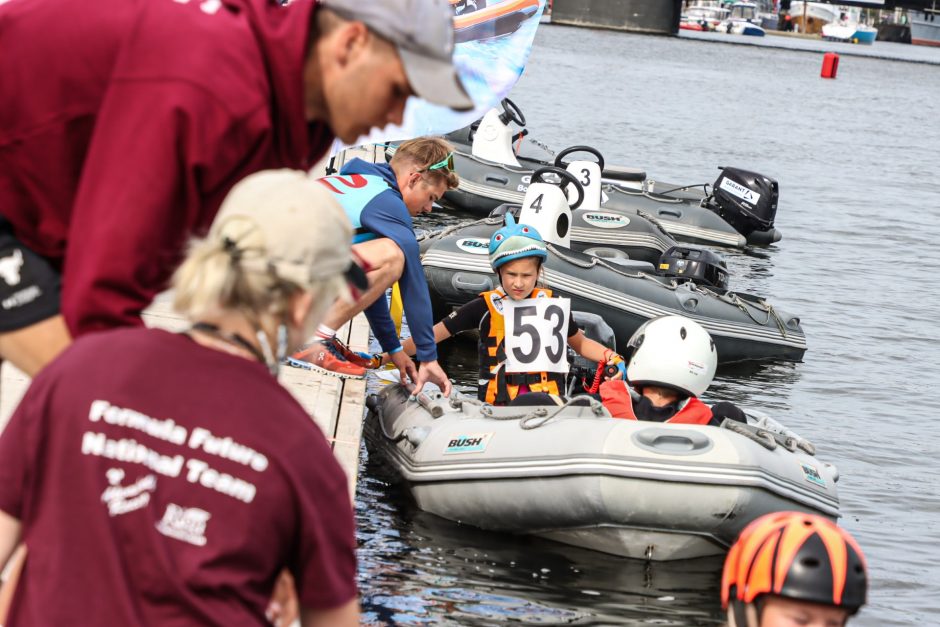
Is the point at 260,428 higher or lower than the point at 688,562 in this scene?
higher

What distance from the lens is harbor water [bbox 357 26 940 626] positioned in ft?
20.8

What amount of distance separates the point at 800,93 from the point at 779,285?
40278 millimetres

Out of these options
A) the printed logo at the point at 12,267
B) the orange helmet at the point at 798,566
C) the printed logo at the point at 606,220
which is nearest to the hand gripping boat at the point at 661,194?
the printed logo at the point at 606,220

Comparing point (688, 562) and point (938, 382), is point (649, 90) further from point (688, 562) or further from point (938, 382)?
point (688, 562)

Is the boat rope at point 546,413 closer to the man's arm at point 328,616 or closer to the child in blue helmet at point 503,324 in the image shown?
the child in blue helmet at point 503,324

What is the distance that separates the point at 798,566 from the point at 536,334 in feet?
14.1

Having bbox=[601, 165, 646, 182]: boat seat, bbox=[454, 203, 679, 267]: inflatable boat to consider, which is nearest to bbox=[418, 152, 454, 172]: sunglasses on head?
bbox=[454, 203, 679, 267]: inflatable boat

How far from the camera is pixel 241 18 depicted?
8.74ft

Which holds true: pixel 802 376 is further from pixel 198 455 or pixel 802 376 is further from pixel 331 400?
pixel 198 455

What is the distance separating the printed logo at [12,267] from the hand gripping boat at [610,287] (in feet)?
27.9

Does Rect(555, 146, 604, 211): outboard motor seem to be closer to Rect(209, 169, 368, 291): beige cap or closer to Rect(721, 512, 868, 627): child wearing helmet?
Rect(721, 512, 868, 627): child wearing helmet

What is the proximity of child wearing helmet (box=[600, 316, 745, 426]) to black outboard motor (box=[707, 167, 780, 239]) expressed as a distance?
1115 centimetres

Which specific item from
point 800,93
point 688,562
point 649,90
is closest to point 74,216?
point 688,562

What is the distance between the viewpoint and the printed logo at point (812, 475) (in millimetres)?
6812
